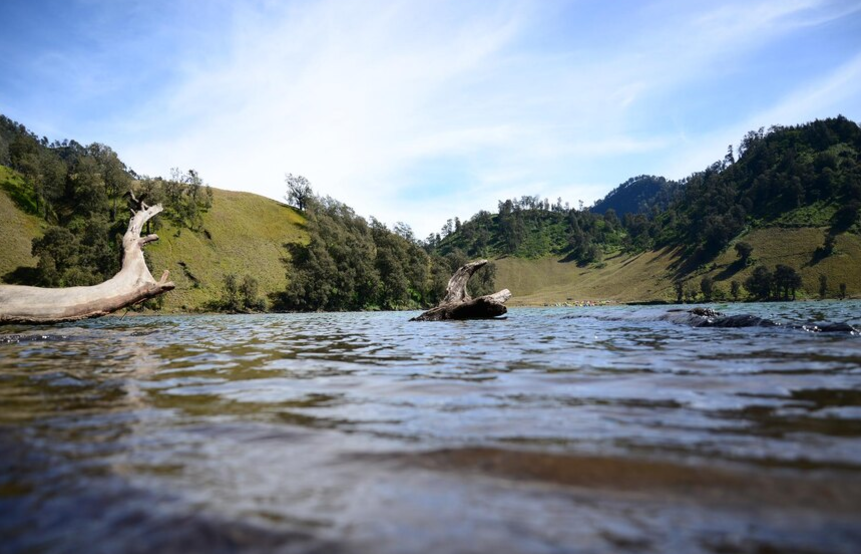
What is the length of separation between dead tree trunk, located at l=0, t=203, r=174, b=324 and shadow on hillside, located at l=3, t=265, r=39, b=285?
79441 mm

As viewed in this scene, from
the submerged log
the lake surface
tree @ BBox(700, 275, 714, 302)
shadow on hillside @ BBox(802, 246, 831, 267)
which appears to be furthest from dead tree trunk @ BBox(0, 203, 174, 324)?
shadow on hillside @ BBox(802, 246, 831, 267)

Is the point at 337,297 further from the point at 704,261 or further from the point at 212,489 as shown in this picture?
the point at 704,261

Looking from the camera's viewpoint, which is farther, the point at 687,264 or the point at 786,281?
the point at 687,264

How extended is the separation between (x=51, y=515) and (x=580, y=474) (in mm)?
2671

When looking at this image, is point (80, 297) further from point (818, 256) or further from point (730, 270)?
point (730, 270)

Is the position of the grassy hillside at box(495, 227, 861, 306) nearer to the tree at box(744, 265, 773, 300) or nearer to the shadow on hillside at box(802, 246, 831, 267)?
the shadow on hillside at box(802, 246, 831, 267)

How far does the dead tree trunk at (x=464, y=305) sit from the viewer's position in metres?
27.9

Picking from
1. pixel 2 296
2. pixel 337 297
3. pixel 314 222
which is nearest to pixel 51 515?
pixel 2 296

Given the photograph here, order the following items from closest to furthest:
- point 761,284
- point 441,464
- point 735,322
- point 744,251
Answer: point 441,464 → point 735,322 → point 761,284 → point 744,251

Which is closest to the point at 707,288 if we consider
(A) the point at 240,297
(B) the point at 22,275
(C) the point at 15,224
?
(A) the point at 240,297

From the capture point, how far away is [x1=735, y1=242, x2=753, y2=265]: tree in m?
150

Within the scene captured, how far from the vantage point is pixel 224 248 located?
114 m

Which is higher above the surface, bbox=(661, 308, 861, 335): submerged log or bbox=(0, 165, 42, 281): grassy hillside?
bbox=(0, 165, 42, 281): grassy hillside

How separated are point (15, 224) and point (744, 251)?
195 m
